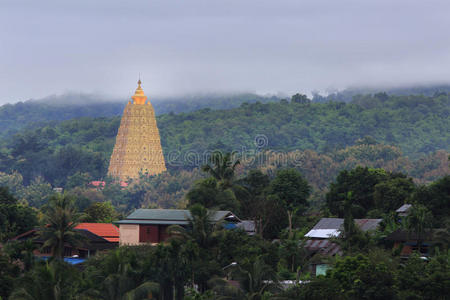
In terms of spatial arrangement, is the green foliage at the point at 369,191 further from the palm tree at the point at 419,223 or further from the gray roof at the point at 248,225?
the palm tree at the point at 419,223

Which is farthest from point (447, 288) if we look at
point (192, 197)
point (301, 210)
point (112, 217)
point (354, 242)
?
point (112, 217)

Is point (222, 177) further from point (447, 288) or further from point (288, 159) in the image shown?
point (288, 159)

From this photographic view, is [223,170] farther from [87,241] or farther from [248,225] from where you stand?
[87,241]

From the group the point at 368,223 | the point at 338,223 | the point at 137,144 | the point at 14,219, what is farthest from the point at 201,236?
the point at 137,144

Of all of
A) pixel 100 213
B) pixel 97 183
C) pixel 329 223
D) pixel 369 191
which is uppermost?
pixel 369 191

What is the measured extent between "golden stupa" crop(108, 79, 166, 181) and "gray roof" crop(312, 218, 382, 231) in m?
98.6

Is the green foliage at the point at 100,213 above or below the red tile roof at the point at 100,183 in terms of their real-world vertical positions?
above

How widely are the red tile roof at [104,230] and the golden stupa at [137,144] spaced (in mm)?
92813

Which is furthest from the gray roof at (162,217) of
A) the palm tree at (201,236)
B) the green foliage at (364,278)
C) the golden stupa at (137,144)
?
the golden stupa at (137,144)

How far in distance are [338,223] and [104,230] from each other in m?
20.9

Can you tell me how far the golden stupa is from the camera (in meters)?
182

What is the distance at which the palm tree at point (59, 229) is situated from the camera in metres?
70.5

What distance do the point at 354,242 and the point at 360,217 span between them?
2202 centimetres

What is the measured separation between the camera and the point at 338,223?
272 ft
